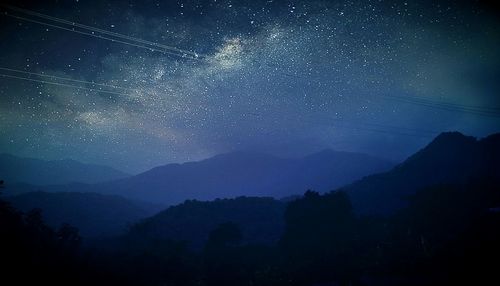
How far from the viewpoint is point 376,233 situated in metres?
33.5

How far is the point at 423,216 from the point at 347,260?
63.0 feet

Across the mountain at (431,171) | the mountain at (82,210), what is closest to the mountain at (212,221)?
the mountain at (431,171)

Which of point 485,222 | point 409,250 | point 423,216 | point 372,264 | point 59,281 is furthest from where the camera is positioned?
point 423,216

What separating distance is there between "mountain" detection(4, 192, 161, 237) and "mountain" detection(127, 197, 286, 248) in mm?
37573

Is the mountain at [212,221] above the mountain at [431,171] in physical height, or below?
below

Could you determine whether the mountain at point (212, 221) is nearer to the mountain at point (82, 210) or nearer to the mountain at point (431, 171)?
the mountain at point (431, 171)

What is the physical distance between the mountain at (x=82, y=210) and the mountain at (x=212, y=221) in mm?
37573

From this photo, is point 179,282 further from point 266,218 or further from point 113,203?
point 113,203

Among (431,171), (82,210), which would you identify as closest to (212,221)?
(431,171)

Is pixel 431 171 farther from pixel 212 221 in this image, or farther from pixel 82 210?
pixel 82 210

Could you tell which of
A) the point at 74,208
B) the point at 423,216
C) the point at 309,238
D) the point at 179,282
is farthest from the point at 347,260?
the point at 74,208

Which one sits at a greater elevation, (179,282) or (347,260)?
(347,260)

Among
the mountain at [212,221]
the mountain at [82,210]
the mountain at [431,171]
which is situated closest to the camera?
the mountain at [212,221]

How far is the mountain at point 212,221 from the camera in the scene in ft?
183
